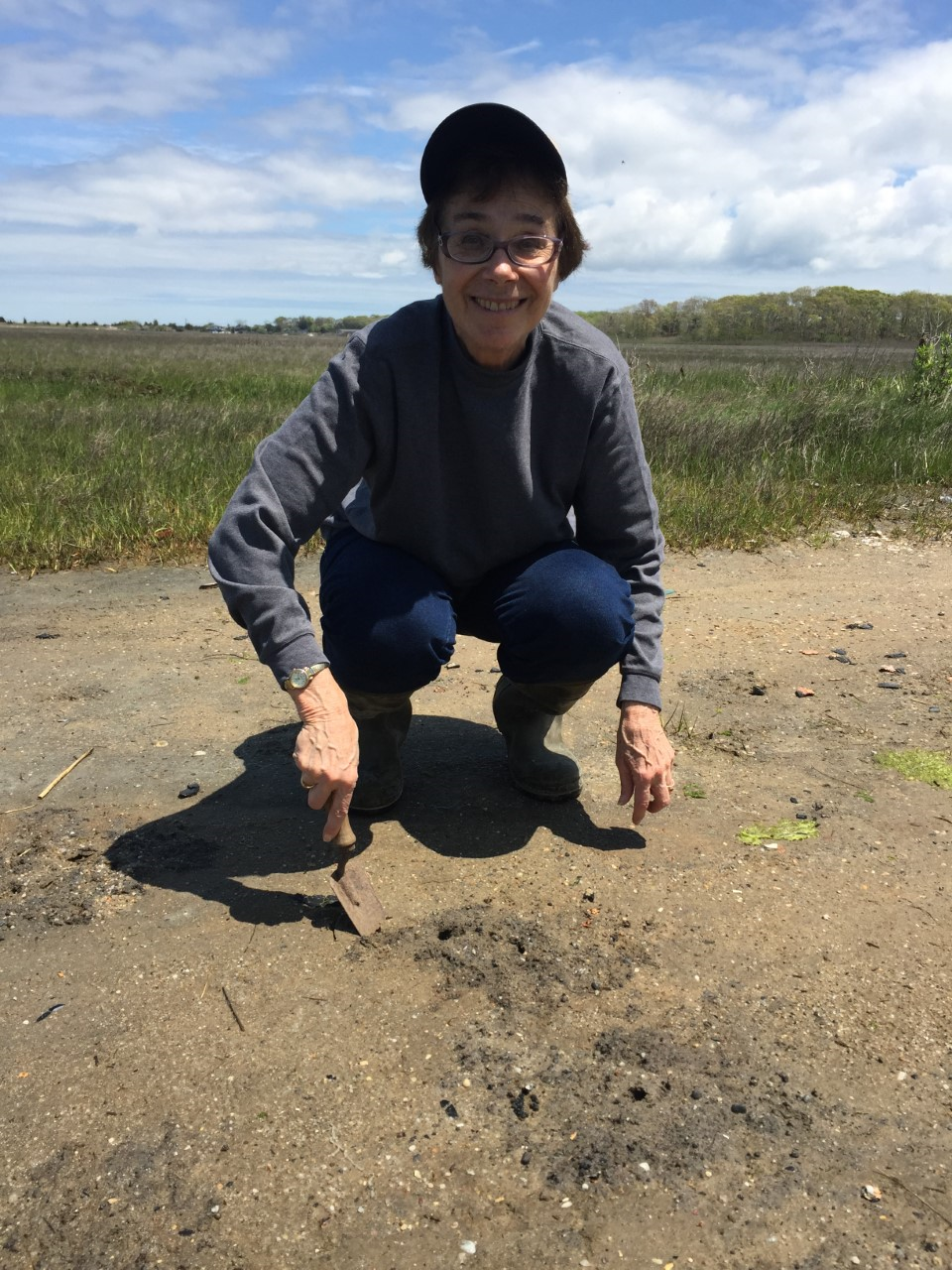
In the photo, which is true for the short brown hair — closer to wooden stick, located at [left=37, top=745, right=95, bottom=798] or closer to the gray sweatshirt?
the gray sweatshirt

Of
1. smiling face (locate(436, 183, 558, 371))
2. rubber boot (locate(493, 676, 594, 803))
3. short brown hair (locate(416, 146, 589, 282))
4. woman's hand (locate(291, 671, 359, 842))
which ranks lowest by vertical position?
rubber boot (locate(493, 676, 594, 803))

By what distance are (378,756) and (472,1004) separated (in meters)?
0.89

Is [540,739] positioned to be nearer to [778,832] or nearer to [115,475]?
[778,832]

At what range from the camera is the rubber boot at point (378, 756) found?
2729 millimetres

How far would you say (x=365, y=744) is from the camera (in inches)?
108

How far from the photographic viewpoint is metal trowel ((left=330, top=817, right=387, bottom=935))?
2.21 metres

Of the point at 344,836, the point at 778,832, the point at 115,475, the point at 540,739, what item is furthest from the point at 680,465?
the point at 344,836

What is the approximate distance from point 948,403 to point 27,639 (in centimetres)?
731

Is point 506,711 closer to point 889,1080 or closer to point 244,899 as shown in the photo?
point 244,899

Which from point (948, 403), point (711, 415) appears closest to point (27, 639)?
point (711, 415)

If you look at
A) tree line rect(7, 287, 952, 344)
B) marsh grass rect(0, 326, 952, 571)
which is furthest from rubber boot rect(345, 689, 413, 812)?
tree line rect(7, 287, 952, 344)

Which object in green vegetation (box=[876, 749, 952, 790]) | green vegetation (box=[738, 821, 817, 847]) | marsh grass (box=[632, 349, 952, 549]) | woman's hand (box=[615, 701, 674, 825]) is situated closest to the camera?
woman's hand (box=[615, 701, 674, 825])

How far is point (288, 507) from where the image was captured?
224 centimetres

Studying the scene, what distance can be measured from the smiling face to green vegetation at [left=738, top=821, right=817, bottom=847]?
137cm
